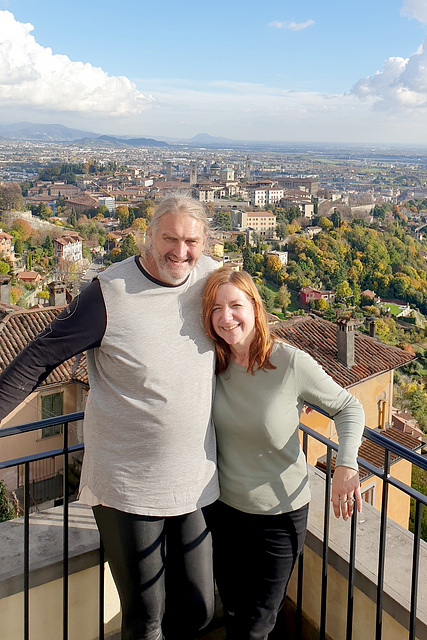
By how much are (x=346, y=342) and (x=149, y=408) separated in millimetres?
11283

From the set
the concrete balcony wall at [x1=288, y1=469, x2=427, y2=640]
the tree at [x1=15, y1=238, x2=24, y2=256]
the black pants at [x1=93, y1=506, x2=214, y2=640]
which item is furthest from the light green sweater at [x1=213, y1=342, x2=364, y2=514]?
the tree at [x1=15, y1=238, x2=24, y2=256]

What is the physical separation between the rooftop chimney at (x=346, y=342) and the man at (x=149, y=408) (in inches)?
435

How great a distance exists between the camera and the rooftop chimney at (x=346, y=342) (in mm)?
12055

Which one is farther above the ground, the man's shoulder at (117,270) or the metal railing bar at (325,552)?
the man's shoulder at (117,270)

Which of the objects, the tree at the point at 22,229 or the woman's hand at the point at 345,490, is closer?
the woman's hand at the point at 345,490

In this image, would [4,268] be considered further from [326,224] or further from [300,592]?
[326,224]

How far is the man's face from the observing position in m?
1.21

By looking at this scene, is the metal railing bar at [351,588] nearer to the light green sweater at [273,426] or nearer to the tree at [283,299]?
the light green sweater at [273,426]

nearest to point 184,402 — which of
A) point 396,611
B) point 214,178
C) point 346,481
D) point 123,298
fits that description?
point 123,298

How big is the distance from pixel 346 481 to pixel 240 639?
1.53 feet

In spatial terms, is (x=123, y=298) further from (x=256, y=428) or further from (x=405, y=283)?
(x=405, y=283)

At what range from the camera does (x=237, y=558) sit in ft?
4.27

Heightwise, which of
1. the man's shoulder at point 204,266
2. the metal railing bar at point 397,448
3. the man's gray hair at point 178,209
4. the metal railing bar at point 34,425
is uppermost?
the man's gray hair at point 178,209

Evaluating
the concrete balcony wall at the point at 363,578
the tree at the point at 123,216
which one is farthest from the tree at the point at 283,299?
the concrete balcony wall at the point at 363,578
